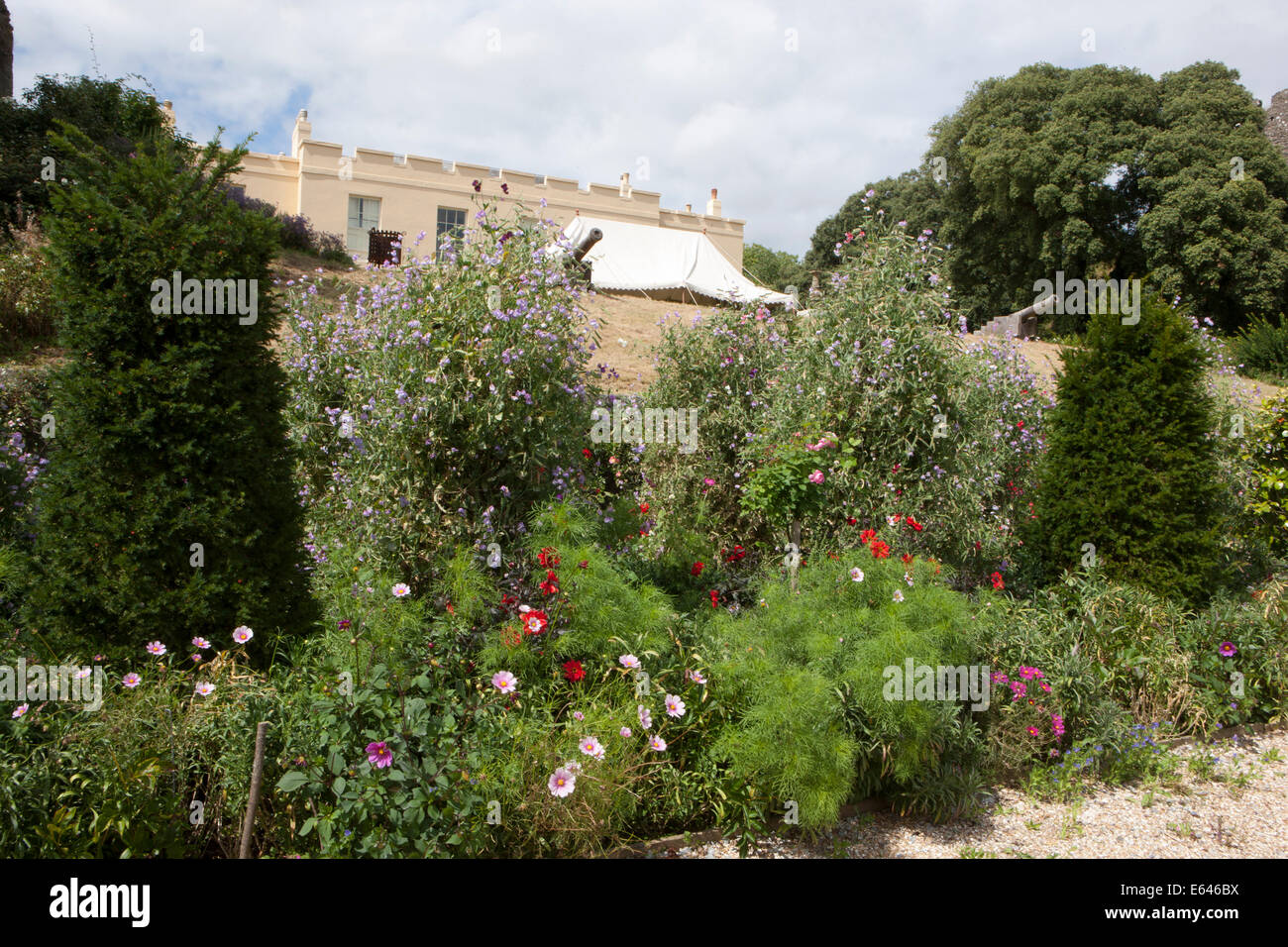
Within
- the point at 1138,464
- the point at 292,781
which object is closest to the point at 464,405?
the point at 292,781

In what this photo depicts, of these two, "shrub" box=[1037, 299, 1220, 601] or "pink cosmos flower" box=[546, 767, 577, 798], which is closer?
"pink cosmos flower" box=[546, 767, 577, 798]

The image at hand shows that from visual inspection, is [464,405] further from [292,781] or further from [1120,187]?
[1120,187]

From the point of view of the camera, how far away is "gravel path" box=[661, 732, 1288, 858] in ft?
10.0

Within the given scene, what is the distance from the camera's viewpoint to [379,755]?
7.98ft

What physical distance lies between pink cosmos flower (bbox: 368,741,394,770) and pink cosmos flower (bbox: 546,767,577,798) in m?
0.48

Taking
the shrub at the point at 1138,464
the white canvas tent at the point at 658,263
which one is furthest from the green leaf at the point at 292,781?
the white canvas tent at the point at 658,263

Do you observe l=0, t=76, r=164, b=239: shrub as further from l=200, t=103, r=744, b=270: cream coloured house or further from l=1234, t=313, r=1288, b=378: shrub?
l=1234, t=313, r=1288, b=378: shrub

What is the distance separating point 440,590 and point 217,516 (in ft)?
2.82

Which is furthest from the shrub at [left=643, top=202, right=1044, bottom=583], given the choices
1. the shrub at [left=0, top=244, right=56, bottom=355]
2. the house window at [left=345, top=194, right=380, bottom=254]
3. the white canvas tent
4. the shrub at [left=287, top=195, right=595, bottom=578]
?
the house window at [left=345, top=194, right=380, bottom=254]

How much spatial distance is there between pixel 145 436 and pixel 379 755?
4.51 ft

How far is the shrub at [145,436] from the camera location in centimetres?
279

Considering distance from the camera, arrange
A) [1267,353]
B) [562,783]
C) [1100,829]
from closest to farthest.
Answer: [562,783] < [1100,829] < [1267,353]

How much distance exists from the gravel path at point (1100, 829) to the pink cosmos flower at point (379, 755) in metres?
1.07

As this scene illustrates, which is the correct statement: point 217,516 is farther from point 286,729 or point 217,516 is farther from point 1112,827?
point 1112,827
